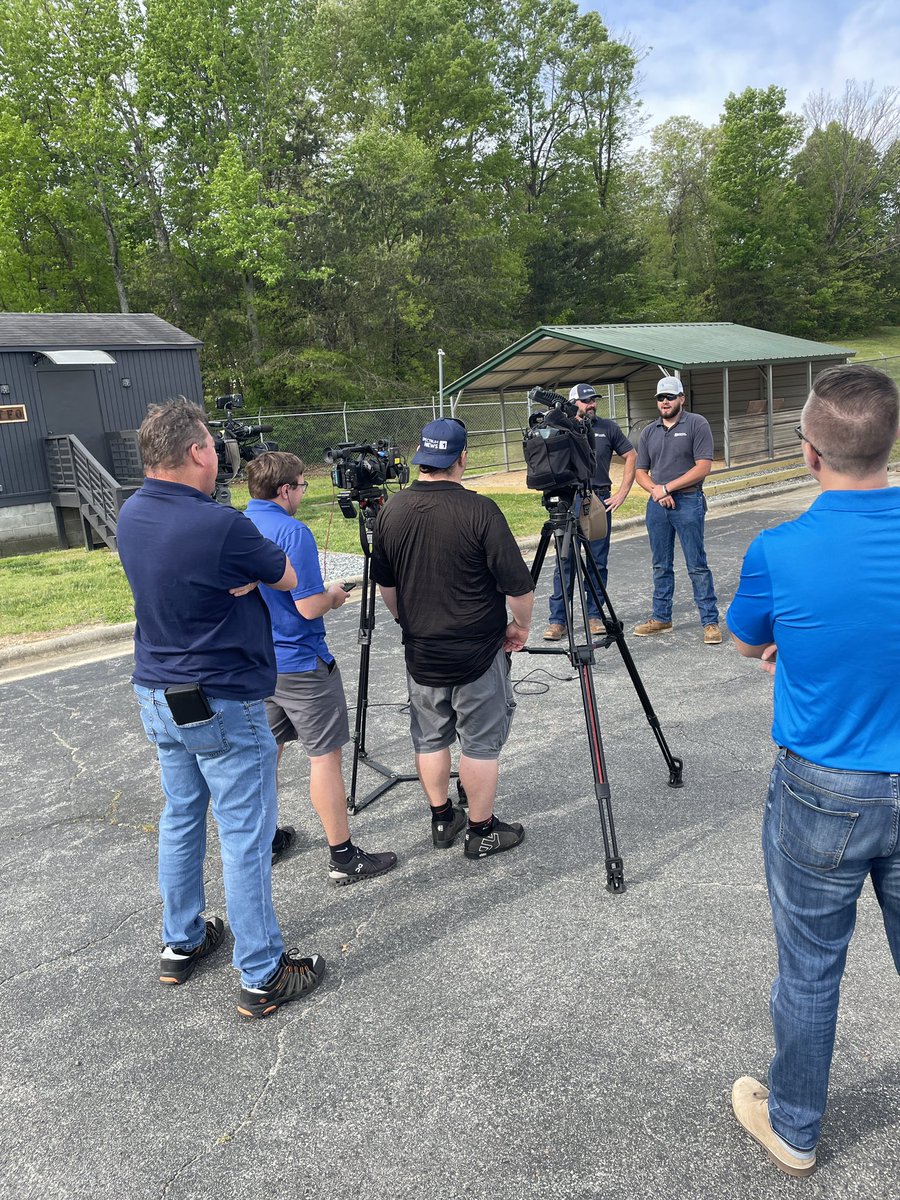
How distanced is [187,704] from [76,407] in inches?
594

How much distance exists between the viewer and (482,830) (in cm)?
373

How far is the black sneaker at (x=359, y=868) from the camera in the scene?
360cm

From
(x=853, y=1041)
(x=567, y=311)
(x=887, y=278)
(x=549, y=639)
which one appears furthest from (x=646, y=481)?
(x=887, y=278)

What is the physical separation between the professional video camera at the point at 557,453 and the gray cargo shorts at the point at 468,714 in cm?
94

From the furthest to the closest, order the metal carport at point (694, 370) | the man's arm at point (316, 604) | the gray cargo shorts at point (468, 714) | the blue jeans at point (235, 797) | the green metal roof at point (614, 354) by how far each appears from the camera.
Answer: the metal carport at point (694, 370) → the green metal roof at point (614, 354) → the gray cargo shorts at point (468, 714) → the man's arm at point (316, 604) → the blue jeans at point (235, 797)

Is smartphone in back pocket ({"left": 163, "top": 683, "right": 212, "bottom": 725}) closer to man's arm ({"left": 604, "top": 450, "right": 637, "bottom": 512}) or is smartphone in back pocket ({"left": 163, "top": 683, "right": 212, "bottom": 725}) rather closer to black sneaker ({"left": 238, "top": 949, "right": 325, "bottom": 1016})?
black sneaker ({"left": 238, "top": 949, "right": 325, "bottom": 1016})

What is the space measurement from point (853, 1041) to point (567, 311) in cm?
4122

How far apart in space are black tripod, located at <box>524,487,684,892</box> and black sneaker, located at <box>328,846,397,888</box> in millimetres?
998

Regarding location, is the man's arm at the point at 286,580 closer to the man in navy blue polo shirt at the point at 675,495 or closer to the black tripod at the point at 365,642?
the black tripod at the point at 365,642

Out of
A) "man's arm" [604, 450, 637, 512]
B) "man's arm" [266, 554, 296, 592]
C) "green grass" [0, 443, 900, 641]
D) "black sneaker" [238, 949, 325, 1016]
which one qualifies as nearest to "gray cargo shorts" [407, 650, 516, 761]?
"man's arm" [266, 554, 296, 592]

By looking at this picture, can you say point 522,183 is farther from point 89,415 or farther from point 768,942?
point 768,942

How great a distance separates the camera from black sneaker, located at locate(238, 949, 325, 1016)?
110 inches

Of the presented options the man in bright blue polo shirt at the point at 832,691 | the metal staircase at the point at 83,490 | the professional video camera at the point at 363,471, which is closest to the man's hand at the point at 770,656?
the man in bright blue polo shirt at the point at 832,691

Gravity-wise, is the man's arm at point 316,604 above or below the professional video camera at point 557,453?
below
